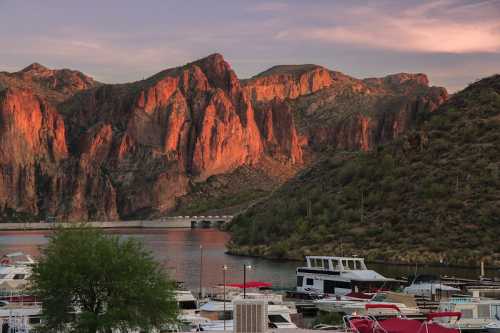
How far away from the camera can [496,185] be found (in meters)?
151

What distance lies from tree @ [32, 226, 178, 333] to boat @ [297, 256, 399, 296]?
3788 centimetres

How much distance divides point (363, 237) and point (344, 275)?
206 ft

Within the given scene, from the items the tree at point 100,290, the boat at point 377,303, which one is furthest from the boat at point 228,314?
the tree at point 100,290

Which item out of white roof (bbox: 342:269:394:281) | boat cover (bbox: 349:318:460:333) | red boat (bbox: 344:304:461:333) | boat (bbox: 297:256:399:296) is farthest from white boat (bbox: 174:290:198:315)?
white roof (bbox: 342:269:394:281)

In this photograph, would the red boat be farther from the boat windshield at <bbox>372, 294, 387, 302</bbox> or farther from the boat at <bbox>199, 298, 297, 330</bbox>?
the boat windshield at <bbox>372, 294, 387, 302</bbox>

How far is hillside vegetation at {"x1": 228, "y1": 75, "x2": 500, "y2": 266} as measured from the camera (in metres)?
140

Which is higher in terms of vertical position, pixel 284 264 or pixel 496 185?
pixel 496 185

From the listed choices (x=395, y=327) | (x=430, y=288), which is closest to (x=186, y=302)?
(x=395, y=327)

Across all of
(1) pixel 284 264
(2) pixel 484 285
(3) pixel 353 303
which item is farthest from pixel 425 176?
(3) pixel 353 303

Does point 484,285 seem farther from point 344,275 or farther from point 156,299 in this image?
point 156,299

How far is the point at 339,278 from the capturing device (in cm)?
8812

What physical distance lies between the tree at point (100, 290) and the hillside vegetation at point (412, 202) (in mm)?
82953

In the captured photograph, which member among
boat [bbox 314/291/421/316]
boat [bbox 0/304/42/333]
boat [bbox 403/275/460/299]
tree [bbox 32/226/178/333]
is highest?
tree [bbox 32/226/178/333]

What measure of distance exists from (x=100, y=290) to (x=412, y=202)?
112 meters
